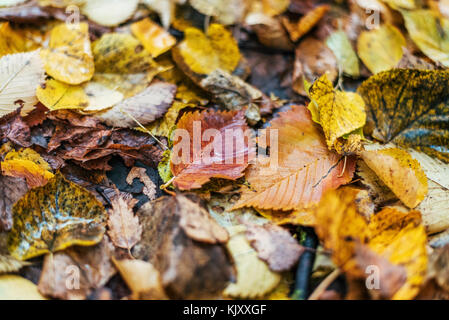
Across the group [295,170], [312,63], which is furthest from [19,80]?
[312,63]

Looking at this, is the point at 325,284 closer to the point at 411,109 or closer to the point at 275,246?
the point at 275,246

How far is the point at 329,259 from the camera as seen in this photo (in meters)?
0.86

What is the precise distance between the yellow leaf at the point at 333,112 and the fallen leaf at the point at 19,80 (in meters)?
0.80

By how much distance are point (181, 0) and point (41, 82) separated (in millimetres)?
635

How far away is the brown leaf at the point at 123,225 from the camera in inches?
35.4

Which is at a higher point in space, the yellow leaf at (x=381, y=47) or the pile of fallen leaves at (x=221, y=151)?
the yellow leaf at (x=381, y=47)

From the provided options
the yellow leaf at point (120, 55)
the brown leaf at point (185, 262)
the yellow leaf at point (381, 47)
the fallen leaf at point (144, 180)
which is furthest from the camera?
the yellow leaf at point (381, 47)

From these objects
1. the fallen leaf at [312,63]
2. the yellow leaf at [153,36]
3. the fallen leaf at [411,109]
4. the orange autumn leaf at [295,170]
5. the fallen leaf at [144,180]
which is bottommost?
the fallen leaf at [144,180]

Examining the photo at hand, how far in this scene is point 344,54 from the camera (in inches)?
52.9

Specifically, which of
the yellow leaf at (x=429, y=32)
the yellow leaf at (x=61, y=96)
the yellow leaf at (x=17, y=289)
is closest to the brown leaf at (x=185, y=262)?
the yellow leaf at (x=17, y=289)

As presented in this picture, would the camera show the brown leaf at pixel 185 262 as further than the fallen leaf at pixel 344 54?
No

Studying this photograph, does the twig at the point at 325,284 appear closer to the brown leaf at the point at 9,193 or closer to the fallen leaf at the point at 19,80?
the brown leaf at the point at 9,193

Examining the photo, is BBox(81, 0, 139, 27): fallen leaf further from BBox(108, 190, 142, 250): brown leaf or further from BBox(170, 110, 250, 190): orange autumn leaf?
BBox(108, 190, 142, 250): brown leaf

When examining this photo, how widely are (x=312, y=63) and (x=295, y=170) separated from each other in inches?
21.0
